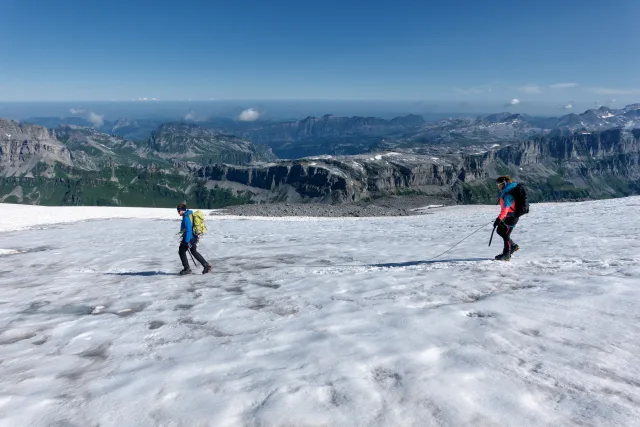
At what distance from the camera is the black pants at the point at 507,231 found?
15359mm

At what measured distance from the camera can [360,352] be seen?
313 inches

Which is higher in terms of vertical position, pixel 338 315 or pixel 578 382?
pixel 578 382

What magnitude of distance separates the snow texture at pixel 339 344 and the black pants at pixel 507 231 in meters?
0.70

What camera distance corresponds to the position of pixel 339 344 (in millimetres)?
8438

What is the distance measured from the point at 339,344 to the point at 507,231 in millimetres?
10144

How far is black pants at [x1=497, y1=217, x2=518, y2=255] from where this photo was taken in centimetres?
1536

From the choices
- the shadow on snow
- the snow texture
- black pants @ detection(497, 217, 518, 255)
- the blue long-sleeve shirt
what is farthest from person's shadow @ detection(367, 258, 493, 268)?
the shadow on snow

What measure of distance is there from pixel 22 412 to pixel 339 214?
55499 millimetres

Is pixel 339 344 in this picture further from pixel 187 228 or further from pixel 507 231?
pixel 187 228

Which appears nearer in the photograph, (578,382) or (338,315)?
(578,382)

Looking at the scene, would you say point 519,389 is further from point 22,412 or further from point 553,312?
point 22,412

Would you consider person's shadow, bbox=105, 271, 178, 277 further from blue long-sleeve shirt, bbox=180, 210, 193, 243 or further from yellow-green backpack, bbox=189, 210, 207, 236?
yellow-green backpack, bbox=189, 210, 207, 236

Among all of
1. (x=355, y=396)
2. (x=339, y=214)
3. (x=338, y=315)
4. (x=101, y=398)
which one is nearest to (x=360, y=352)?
(x=355, y=396)

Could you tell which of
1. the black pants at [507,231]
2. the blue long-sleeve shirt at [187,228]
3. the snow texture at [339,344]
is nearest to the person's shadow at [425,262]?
the snow texture at [339,344]
